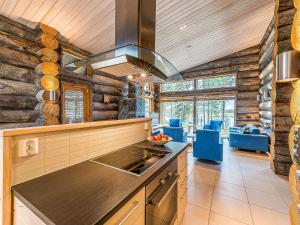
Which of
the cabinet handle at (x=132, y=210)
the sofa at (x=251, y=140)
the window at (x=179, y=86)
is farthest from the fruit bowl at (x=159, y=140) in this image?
the window at (x=179, y=86)

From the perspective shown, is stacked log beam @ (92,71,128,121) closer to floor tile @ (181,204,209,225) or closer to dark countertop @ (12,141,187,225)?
floor tile @ (181,204,209,225)

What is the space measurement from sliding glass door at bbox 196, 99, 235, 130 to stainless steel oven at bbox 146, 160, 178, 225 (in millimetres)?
6296

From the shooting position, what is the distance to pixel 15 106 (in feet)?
9.19

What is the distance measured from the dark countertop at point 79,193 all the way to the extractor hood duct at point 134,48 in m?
0.94

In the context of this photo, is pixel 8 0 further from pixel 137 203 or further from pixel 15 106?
pixel 137 203

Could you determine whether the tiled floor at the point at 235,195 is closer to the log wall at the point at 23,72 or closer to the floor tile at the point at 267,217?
the floor tile at the point at 267,217

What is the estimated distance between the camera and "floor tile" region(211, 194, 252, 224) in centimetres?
187

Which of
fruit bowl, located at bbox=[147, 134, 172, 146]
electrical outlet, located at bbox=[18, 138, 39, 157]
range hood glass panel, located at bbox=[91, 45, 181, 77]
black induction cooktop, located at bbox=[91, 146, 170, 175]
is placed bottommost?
black induction cooktop, located at bbox=[91, 146, 170, 175]

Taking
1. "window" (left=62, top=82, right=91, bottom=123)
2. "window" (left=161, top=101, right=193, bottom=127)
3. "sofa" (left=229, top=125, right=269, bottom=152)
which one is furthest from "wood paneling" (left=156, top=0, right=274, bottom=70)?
"sofa" (left=229, top=125, right=269, bottom=152)

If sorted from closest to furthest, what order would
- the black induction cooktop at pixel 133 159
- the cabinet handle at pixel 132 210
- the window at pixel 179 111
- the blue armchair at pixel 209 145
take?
1. the cabinet handle at pixel 132 210
2. the black induction cooktop at pixel 133 159
3. the blue armchair at pixel 209 145
4. the window at pixel 179 111

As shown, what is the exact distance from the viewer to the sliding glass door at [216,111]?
22.3ft

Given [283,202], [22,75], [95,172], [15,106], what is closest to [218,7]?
[283,202]

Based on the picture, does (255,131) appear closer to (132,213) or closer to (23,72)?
(132,213)

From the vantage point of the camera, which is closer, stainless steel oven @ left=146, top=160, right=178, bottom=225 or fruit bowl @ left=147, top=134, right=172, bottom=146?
stainless steel oven @ left=146, top=160, right=178, bottom=225
